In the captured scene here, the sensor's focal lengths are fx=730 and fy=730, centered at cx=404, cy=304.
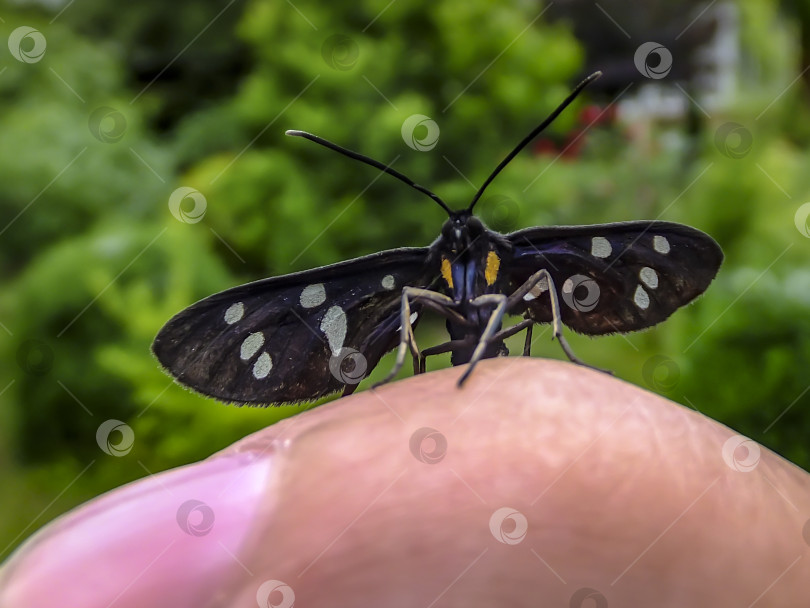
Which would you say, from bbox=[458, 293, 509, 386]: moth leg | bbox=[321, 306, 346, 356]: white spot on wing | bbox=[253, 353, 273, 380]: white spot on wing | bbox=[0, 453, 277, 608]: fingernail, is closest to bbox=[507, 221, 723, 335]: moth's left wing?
bbox=[458, 293, 509, 386]: moth leg

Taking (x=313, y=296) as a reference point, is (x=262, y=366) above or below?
below

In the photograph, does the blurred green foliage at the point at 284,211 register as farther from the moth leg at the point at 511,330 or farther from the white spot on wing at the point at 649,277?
the moth leg at the point at 511,330

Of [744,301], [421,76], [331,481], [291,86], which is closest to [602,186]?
[421,76]

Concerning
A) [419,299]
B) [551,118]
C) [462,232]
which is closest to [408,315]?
[419,299]

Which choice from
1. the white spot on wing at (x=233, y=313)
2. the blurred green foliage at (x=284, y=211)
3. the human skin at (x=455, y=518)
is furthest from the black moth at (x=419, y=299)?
the blurred green foliage at (x=284, y=211)

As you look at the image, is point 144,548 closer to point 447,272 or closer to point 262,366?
point 262,366

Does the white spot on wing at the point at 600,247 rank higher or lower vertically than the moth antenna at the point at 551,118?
lower

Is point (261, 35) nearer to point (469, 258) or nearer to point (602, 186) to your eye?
point (602, 186)
